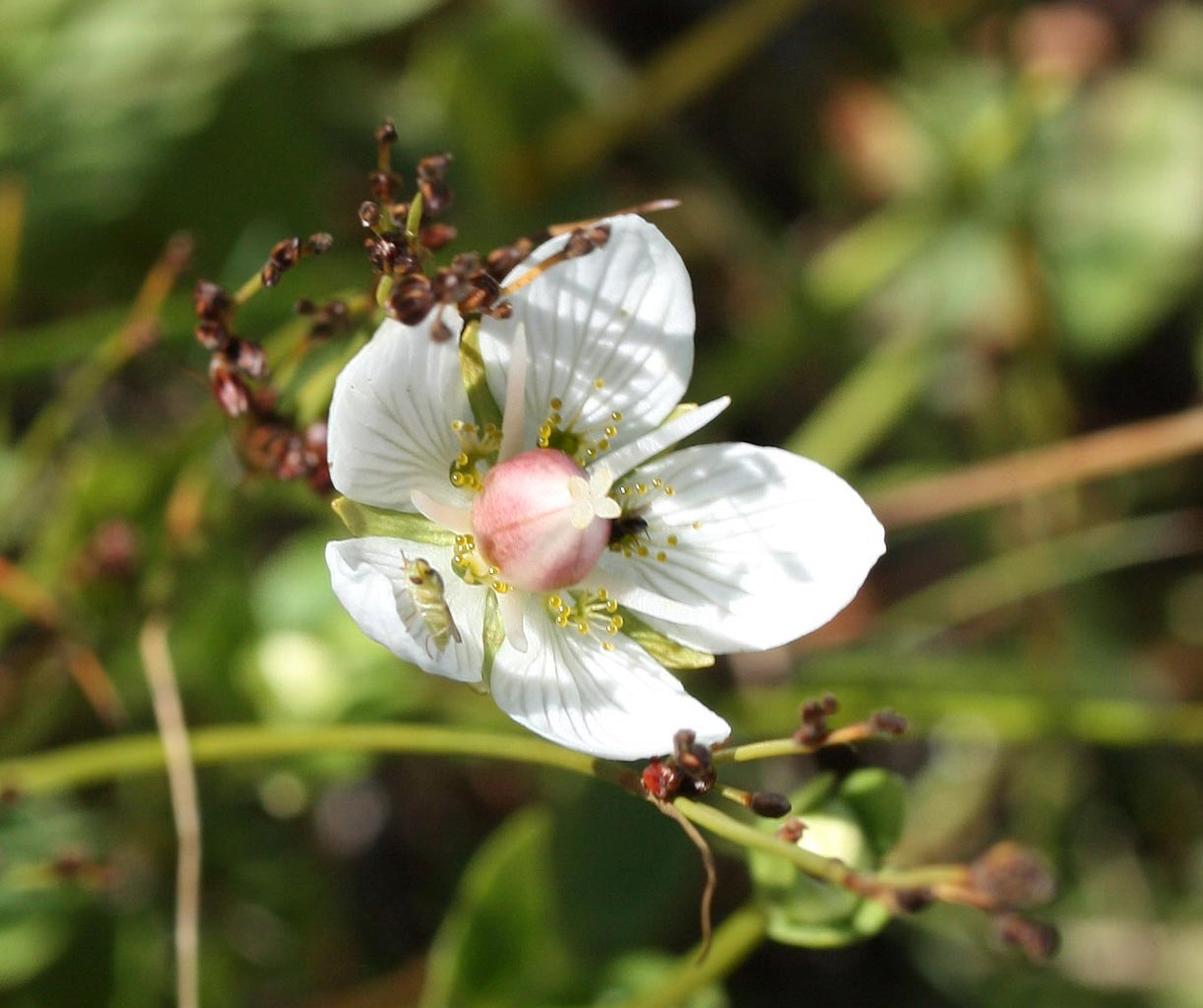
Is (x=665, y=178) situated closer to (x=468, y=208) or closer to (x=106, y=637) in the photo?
(x=468, y=208)

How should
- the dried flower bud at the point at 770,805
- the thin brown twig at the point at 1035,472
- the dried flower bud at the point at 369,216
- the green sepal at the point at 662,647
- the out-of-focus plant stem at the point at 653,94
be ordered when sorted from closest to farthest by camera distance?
the dried flower bud at the point at 770,805
the dried flower bud at the point at 369,216
the green sepal at the point at 662,647
the thin brown twig at the point at 1035,472
the out-of-focus plant stem at the point at 653,94

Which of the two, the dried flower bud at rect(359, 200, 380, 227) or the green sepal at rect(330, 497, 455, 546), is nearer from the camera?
the dried flower bud at rect(359, 200, 380, 227)

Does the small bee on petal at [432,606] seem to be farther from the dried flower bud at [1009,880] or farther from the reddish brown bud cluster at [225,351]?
the dried flower bud at [1009,880]

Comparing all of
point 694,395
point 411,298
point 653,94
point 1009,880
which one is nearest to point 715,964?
point 1009,880

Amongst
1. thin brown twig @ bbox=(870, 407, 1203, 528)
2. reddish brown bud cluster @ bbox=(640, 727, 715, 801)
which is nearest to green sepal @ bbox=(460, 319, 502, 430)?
reddish brown bud cluster @ bbox=(640, 727, 715, 801)

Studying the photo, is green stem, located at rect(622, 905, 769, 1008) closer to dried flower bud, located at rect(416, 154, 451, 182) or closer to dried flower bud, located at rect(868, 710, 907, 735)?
dried flower bud, located at rect(868, 710, 907, 735)

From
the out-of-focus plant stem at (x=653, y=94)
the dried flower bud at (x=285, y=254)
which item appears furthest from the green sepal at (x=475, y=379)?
the out-of-focus plant stem at (x=653, y=94)
